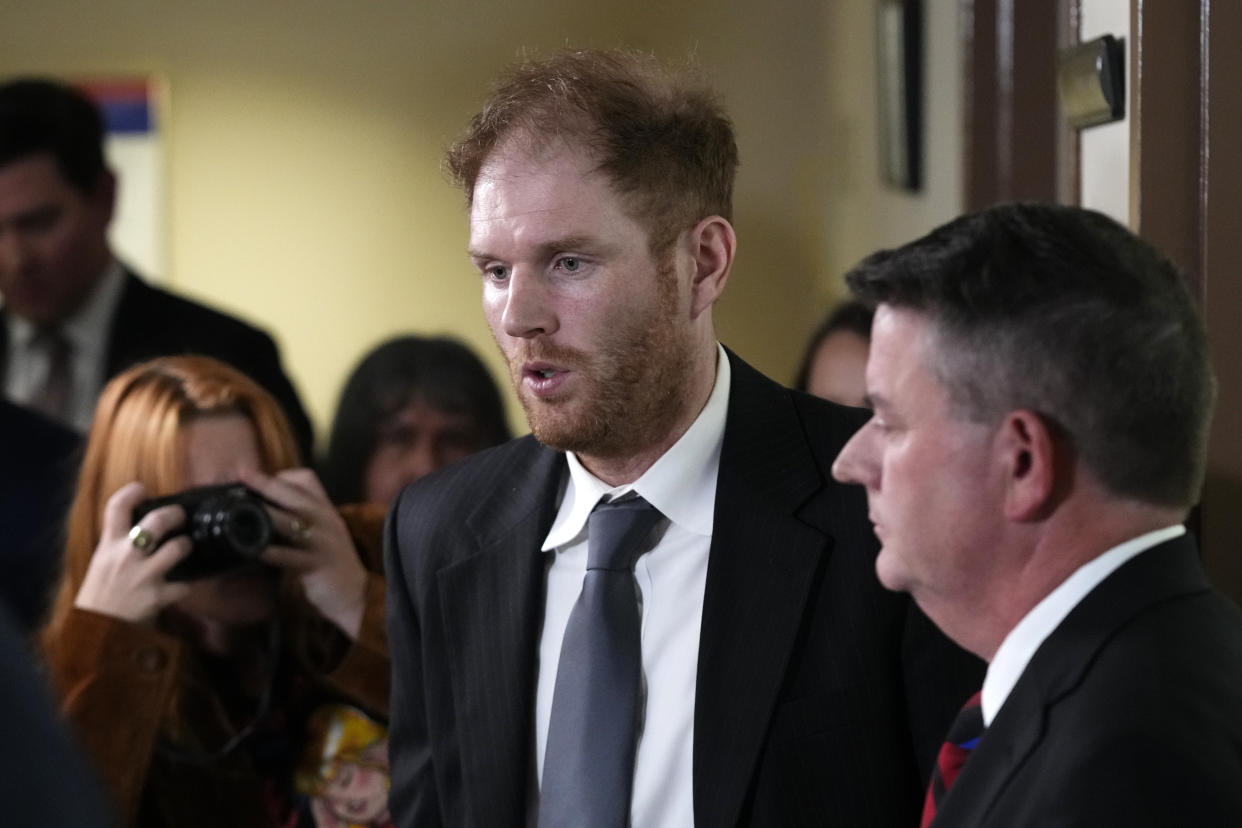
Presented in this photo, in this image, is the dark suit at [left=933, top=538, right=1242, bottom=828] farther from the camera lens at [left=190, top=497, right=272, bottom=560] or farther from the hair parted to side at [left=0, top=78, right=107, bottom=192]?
the hair parted to side at [left=0, top=78, right=107, bottom=192]

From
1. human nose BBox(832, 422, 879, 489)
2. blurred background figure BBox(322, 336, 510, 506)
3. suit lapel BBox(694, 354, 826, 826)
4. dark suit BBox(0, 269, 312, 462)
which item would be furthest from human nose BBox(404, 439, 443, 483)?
human nose BBox(832, 422, 879, 489)

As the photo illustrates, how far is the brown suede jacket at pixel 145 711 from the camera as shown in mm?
1508

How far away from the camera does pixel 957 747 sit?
906 mm

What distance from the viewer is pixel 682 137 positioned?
125 centimetres

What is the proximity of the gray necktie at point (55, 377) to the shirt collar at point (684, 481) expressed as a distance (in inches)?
56.7

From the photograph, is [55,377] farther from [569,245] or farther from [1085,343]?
[1085,343]

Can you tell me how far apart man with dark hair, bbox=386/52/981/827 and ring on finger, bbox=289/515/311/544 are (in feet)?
1.32

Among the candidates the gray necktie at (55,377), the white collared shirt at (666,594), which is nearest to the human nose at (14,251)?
the gray necktie at (55,377)

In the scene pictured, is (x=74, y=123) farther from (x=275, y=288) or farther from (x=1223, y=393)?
(x=1223, y=393)

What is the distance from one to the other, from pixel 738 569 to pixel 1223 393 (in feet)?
1.71

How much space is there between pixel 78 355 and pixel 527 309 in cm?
152

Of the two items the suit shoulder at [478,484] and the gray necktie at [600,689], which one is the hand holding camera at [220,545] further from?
the gray necktie at [600,689]

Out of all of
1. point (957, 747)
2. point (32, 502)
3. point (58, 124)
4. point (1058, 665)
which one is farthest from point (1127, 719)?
point (58, 124)

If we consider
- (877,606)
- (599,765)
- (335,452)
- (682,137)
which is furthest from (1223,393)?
(335,452)
